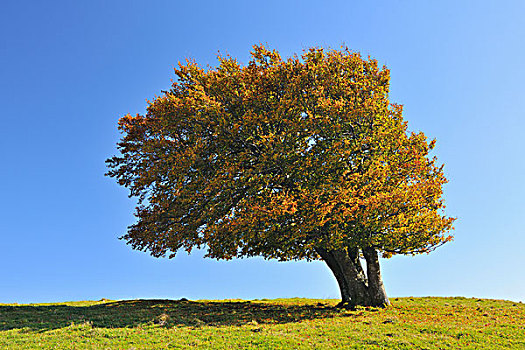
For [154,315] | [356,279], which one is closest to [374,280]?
[356,279]

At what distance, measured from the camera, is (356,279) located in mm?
25922

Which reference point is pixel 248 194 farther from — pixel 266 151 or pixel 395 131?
pixel 395 131

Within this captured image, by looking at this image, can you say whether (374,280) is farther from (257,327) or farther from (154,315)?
(154,315)

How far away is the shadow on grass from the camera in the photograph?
65.0 feet

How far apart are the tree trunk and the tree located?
8 centimetres

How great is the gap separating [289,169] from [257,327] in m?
9.43

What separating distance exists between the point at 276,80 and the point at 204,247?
12.0m

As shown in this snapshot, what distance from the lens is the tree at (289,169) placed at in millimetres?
22828

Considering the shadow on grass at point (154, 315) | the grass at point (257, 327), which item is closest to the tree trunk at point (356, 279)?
the grass at point (257, 327)

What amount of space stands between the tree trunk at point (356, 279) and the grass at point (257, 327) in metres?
1.29

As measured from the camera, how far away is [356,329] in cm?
1834

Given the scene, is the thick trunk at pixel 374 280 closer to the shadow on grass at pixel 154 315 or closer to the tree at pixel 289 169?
the tree at pixel 289 169

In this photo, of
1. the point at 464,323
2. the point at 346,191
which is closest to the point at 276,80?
the point at 346,191

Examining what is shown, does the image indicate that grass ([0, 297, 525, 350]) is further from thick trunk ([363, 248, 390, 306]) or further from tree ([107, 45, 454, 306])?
tree ([107, 45, 454, 306])
